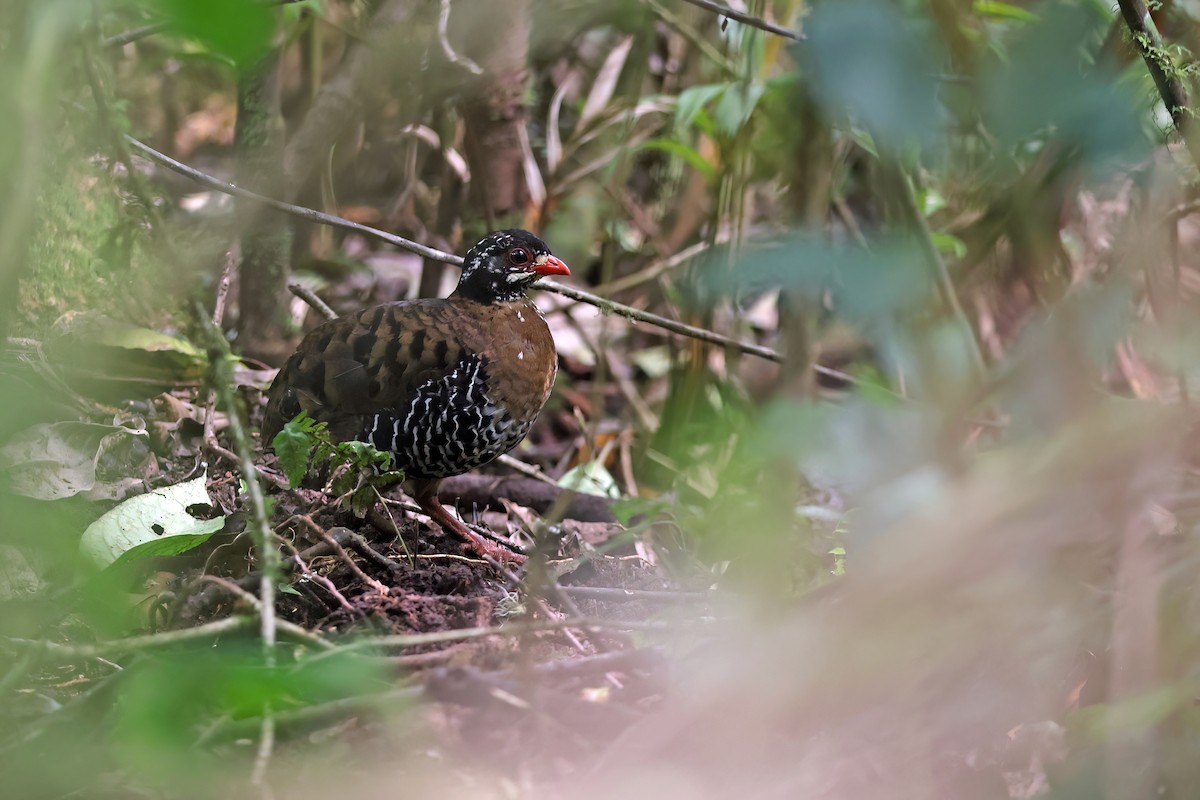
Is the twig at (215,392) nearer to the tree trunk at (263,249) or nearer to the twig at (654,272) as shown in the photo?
the tree trunk at (263,249)

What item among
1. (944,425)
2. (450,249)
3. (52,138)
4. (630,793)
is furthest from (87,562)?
(450,249)

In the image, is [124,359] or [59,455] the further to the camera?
[124,359]

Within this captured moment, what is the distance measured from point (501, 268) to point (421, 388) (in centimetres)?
70

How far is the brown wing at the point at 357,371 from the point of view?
3.94 metres

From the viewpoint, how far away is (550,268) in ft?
14.6

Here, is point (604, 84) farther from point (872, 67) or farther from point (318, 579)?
point (872, 67)

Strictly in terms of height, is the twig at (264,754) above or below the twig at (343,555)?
above

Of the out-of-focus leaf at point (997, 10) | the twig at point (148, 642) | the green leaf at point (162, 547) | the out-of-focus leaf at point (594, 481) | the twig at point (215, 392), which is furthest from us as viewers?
the out-of-focus leaf at point (594, 481)

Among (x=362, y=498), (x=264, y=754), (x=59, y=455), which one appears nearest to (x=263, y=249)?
(x=59, y=455)

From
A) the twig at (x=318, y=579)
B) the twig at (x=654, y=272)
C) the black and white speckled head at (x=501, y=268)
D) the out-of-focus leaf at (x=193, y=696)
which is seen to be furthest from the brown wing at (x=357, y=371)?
the out-of-focus leaf at (x=193, y=696)

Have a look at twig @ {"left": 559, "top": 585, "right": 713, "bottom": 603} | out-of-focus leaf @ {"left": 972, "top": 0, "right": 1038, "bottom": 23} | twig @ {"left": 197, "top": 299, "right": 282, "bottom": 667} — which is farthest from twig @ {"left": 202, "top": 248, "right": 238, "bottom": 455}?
out-of-focus leaf @ {"left": 972, "top": 0, "right": 1038, "bottom": 23}

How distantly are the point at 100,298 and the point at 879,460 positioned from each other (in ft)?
9.90

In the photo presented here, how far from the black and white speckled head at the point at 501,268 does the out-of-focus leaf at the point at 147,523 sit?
4.66 ft

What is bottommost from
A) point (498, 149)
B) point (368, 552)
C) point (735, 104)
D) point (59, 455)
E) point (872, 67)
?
point (368, 552)
